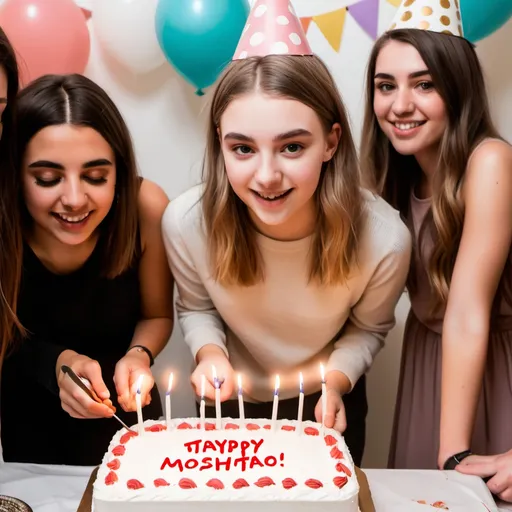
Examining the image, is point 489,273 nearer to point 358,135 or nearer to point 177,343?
point 358,135

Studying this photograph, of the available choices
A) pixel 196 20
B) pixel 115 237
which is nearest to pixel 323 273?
pixel 115 237

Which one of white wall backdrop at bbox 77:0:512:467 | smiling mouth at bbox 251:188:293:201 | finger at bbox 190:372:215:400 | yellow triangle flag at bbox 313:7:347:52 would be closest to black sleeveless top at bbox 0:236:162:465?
finger at bbox 190:372:215:400

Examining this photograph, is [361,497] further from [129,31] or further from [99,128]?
[129,31]

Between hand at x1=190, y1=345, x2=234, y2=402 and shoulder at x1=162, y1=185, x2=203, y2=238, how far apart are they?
1.07 ft

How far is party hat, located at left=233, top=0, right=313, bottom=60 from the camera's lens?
65.4 inches

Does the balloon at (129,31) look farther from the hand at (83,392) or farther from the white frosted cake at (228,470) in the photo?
the white frosted cake at (228,470)

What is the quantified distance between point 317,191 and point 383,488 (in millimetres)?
748

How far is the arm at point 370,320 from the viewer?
1.79m

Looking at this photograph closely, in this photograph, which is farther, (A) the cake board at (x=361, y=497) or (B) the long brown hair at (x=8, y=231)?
(B) the long brown hair at (x=8, y=231)

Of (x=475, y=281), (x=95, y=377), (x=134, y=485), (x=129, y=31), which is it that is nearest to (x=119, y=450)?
(x=134, y=485)

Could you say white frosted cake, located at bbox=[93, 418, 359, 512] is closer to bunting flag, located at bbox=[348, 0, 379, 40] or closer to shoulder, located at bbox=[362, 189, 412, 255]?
shoulder, located at bbox=[362, 189, 412, 255]

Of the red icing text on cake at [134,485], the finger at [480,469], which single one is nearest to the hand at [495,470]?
the finger at [480,469]

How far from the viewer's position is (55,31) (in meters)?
2.18

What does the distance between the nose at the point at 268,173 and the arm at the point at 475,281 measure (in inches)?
20.5
